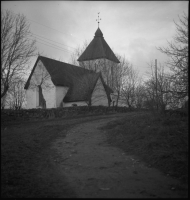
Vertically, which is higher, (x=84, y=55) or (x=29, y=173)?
(x=84, y=55)

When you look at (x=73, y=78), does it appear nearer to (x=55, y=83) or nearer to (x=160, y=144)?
(x=55, y=83)

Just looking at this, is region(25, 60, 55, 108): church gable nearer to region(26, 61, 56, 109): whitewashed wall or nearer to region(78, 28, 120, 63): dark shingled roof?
region(26, 61, 56, 109): whitewashed wall

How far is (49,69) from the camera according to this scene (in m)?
31.2

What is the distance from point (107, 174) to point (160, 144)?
2968 mm

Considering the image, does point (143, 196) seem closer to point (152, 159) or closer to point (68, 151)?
point (152, 159)

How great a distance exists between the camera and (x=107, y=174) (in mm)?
6055

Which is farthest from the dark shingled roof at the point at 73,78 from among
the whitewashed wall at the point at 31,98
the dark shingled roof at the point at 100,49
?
the dark shingled roof at the point at 100,49

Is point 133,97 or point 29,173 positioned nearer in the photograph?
point 29,173

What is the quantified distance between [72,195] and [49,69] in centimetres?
2807

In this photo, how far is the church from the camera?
96.5ft

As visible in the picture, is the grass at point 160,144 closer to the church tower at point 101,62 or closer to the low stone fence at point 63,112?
the low stone fence at point 63,112

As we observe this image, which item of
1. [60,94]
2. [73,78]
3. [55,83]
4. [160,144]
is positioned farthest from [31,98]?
[160,144]

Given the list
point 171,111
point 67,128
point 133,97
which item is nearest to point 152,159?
point 171,111

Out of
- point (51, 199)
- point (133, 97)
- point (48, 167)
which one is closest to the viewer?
point (51, 199)
